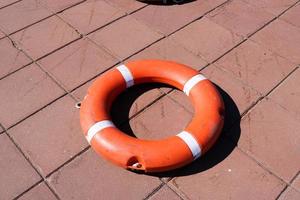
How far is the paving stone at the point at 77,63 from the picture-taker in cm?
379

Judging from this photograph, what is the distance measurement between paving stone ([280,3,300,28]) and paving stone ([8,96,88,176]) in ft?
8.80

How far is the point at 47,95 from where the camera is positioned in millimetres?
3621

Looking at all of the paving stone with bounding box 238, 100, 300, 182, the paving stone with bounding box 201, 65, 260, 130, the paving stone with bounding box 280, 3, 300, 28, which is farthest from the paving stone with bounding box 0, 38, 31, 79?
the paving stone with bounding box 280, 3, 300, 28

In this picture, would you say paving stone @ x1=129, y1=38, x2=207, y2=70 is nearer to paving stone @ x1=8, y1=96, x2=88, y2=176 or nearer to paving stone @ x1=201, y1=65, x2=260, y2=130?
paving stone @ x1=201, y1=65, x2=260, y2=130

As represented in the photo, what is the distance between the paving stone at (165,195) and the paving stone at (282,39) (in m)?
2.01

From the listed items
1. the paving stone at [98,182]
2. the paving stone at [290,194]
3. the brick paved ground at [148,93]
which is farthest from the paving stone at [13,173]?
the paving stone at [290,194]

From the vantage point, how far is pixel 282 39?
4.29 metres

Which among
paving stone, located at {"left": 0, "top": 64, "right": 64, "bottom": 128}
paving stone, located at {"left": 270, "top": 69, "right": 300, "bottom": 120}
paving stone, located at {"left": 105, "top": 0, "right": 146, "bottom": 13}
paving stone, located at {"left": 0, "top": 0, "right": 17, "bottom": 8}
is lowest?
paving stone, located at {"left": 0, "top": 0, "right": 17, "bottom": 8}

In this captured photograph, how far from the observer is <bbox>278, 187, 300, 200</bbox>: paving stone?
2.95m

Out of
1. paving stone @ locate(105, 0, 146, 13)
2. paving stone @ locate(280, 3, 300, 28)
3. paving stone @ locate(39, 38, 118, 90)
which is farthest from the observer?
paving stone @ locate(105, 0, 146, 13)

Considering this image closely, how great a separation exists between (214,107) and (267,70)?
3.32 feet

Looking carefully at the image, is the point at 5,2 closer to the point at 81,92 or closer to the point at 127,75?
the point at 81,92

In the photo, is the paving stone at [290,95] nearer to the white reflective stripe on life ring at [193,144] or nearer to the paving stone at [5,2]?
the white reflective stripe on life ring at [193,144]

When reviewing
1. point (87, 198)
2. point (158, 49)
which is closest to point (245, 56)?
point (158, 49)
